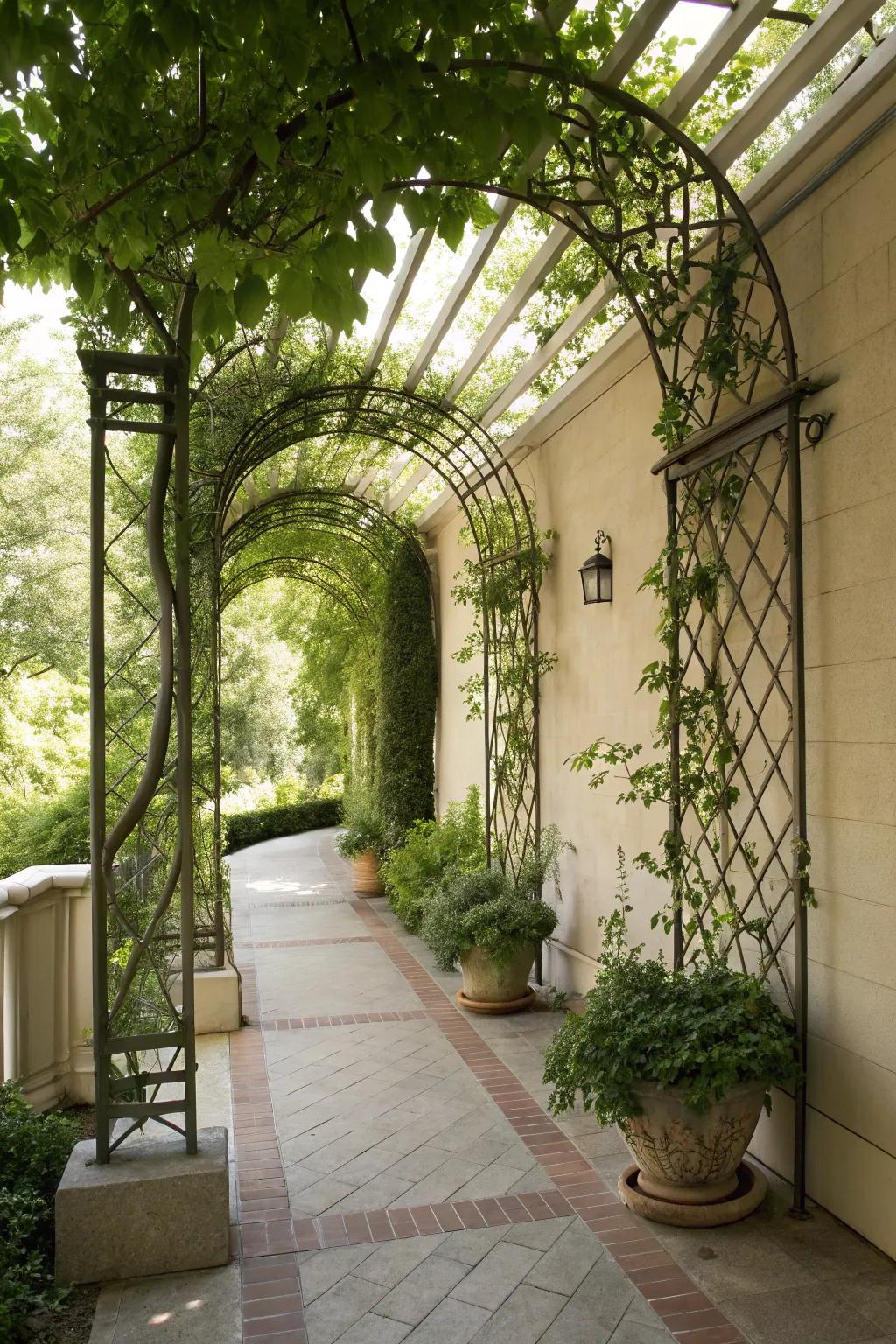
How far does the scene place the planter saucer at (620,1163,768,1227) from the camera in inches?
141

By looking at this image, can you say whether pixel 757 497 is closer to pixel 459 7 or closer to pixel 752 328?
pixel 752 328

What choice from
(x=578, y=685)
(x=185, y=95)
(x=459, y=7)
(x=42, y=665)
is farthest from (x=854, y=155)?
(x=42, y=665)

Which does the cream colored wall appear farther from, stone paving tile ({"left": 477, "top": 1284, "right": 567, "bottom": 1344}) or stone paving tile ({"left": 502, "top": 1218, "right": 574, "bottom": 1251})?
stone paving tile ({"left": 477, "top": 1284, "right": 567, "bottom": 1344})

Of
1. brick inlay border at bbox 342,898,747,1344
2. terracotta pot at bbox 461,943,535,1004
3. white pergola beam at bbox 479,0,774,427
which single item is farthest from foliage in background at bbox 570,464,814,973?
terracotta pot at bbox 461,943,535,1004

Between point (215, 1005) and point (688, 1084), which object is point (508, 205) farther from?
point (215, 1005)

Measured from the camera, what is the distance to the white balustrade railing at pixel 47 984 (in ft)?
14.0

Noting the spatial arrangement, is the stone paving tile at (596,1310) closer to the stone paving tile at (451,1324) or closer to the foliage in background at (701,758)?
the stone paving tile at (451,1324)

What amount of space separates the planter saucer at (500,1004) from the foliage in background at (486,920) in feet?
0.89

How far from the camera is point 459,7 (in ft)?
7.96

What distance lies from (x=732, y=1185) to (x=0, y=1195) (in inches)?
98.2

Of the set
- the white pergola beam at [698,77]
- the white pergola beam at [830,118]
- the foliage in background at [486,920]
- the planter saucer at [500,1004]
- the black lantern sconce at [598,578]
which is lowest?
the planter saucer at [500,1004]

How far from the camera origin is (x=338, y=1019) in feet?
20.8

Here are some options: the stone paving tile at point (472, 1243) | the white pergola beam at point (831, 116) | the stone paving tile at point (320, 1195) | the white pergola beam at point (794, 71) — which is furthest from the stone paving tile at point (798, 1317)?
the white pergola beam at point (794, 71)

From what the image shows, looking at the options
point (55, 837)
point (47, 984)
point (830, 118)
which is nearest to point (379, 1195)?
point (47, 984)
